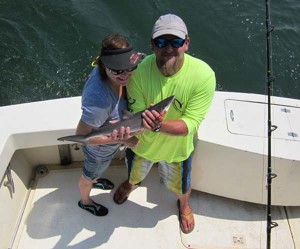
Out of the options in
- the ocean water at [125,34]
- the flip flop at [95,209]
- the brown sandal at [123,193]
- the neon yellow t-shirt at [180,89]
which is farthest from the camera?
the ocean water at [125,34]

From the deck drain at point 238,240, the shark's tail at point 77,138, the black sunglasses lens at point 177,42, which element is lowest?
the deck drain at point 238,240

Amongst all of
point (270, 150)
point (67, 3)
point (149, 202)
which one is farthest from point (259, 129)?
point (67, 3)

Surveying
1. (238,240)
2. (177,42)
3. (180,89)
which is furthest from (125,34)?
(177,42)

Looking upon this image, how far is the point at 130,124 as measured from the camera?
2693mm

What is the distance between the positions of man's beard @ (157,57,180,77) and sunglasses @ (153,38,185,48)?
0.29 ft

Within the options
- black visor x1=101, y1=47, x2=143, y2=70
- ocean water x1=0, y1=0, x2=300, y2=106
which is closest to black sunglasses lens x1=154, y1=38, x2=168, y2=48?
black visor x1=101, y1=47, x2=143, y2=70

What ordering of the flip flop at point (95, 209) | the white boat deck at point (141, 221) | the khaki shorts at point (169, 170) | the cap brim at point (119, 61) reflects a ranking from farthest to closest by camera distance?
the flip flop at point (95, 209) → the white boat deck at point (141, 221) → the khaki shorts at point (169, 170) → the cap brim at point (119, 61)

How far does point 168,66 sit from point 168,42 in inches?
6.3

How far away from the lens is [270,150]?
309cm

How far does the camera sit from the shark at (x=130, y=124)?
2600 millimetres

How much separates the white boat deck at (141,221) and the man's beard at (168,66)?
153cm

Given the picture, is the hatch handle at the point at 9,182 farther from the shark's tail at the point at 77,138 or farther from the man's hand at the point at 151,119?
the man's hand at the point at 151,119

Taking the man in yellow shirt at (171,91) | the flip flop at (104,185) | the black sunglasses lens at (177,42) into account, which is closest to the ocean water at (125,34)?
the flip flop at (104,185)

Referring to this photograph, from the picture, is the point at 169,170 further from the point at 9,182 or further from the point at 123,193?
the point at 9,182
